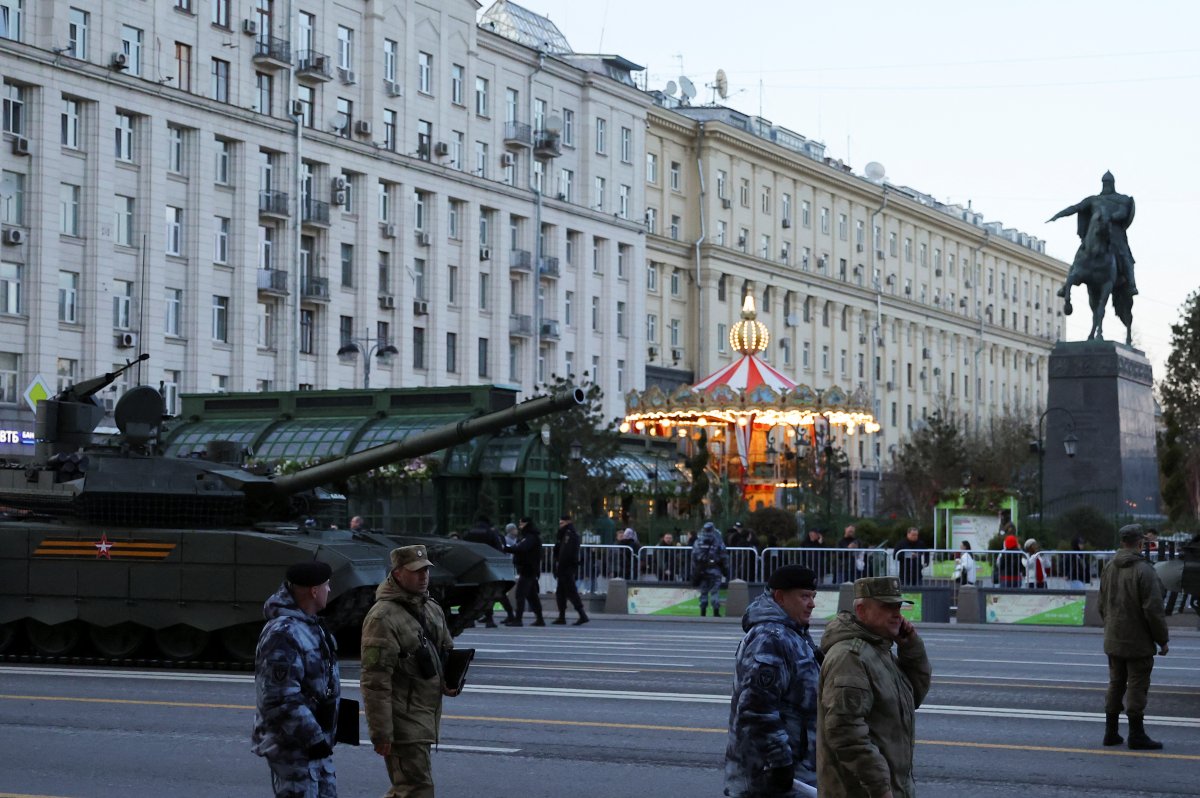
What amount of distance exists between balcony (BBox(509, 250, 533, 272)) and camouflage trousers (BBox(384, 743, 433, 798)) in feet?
202

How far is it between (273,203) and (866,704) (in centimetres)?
5361

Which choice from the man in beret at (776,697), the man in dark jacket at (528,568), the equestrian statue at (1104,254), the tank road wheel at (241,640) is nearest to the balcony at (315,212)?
the equestrian statue at (1104,254)

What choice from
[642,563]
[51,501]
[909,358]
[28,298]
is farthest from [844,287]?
[51,501]

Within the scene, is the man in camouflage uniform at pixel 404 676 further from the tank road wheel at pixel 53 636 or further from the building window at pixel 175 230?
the building window at pixel 175 230

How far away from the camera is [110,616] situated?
20.0m

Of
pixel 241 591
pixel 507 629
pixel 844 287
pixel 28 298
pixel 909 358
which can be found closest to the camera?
pixel 241 591

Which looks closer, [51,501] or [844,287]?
[51,501]

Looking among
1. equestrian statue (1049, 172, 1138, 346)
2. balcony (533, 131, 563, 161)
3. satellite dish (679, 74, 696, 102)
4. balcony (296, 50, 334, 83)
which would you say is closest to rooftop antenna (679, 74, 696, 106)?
satellite dish (679, 74, 696, 102)

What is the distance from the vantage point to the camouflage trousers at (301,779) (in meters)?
7.66

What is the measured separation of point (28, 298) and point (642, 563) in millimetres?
24380

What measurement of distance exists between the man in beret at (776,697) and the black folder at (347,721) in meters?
1.70

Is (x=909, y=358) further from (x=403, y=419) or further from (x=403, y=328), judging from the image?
(x=403, y=419)

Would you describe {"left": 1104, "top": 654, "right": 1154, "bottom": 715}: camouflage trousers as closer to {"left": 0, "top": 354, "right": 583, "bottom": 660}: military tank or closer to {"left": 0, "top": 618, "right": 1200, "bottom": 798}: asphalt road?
{"left": 0, "top": 618, "right": 1200, "bottom": 798}: asphalt road

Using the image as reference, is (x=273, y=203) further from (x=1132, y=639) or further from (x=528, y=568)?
(x=1132, y=639)
